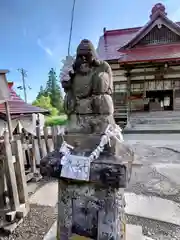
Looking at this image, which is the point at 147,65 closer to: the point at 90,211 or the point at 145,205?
the point at 145,205

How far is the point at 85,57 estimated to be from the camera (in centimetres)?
151

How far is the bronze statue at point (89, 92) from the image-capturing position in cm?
144

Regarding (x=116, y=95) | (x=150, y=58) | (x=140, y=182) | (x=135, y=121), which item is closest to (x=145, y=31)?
(x=150, y=58)

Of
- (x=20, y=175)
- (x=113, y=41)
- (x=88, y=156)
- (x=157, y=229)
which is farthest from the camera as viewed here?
(x=113, y=41)

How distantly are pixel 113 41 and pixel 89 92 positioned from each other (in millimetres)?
12581

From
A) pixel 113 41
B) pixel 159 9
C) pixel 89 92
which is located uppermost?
pixel 159 9

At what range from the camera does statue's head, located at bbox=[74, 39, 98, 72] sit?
147cm

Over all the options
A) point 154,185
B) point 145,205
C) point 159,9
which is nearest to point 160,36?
point 159,9

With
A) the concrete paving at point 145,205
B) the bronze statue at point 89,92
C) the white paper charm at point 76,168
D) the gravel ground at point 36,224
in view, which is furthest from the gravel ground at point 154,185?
the bronze statue at point 89,92

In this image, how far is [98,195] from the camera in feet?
4.79

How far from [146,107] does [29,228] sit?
33.7 feet

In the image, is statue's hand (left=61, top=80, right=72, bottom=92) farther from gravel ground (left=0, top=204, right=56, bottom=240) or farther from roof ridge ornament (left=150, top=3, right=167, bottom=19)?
roof ridge ornament (left=150, top=3, right=167, bottom=19)

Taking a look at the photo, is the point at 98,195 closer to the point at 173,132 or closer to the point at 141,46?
the point at 173,132

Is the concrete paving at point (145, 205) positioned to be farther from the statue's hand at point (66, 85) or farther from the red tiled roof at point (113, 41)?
the red tiled roof at point (113, 41)
